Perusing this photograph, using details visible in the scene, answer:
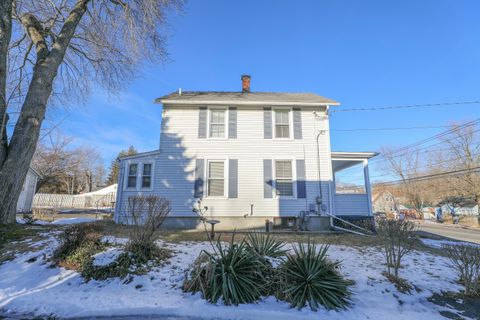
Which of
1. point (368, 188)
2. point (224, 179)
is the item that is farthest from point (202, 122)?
point (368, 188)

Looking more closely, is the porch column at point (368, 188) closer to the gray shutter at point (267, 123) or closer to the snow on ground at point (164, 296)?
the gray shutter at point (267, 123)

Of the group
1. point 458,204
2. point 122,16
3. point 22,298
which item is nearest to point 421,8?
point 122,16

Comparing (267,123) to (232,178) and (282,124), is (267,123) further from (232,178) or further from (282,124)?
(232,178)

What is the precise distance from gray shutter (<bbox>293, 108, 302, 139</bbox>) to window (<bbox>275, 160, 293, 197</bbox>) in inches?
54.1

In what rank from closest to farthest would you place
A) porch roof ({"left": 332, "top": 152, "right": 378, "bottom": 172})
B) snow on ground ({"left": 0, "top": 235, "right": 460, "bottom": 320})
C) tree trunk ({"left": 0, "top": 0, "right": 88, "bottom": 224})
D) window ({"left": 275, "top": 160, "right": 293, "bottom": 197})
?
snow on ground ({"left": 0, "top": 235, "right": 460, "bottom": 320})
tree trunk ({"left": 0, "top": 0, "right": 88, "bottom": 224})
window ({"left": 275, "top": 160, "right": 293, "bottom": 197})
porch roof ({"left": 332, "top": 152, "right": 378, "bottom": 172})

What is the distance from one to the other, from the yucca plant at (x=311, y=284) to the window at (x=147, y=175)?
8092 mm

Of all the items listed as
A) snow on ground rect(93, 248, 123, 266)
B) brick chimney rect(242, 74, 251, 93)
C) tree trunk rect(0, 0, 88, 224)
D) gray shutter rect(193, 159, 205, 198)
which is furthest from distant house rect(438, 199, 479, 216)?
tree trunk rect(0, 0, 88, 224)

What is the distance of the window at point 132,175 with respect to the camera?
1045 cm

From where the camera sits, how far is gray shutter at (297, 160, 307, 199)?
412 inches

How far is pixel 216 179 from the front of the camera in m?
10.6

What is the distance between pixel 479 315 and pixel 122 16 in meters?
13.2

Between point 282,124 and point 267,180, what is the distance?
115 inches

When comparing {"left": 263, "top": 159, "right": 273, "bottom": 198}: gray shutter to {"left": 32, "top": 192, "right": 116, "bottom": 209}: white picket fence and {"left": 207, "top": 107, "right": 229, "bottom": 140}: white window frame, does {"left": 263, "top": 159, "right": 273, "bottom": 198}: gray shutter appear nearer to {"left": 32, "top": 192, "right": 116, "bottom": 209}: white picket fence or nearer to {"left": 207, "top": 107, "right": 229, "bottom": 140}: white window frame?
{"left": 207, "top": 107, "right": 229, "bottom": 140}: white window frame

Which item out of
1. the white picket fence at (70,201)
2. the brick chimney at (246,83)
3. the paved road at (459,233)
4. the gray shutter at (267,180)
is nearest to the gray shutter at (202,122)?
the gray shutter at (267,180)
